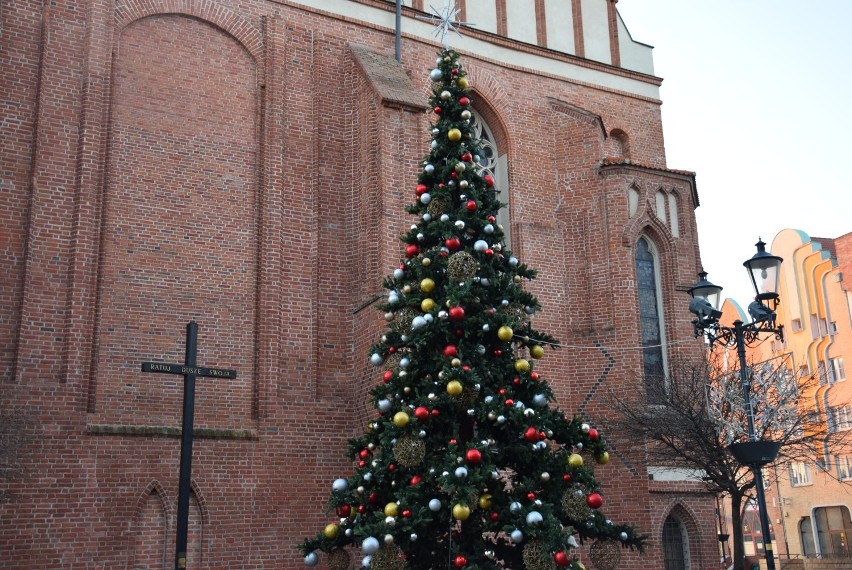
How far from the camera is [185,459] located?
10719 mm

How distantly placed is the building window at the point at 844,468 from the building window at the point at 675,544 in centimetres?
2356

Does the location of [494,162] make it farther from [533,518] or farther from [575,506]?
[533,518]

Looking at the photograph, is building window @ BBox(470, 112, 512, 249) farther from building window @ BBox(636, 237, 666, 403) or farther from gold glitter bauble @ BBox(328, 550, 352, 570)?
gold glitter bauble @ BBox(328, 550, 352, 570)

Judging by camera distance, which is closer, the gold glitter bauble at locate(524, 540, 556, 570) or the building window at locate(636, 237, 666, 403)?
the gold glitter bauble at locate(524, 540, 556, 570)

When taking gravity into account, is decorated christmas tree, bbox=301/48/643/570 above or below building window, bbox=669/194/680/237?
below

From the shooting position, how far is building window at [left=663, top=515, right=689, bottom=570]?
53.3 feet

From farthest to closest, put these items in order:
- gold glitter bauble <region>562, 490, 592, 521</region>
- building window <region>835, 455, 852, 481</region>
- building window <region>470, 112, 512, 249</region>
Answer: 1. building window <region>835, 455, 852, 481</region>
2. building window <region>470, 112, 512, 249</region>
3. gold glitter bauble <region>562, 490, 592, 521</region>

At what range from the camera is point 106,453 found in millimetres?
12594

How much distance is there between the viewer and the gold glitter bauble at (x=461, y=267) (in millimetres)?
9664

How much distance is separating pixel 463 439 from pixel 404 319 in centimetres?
146

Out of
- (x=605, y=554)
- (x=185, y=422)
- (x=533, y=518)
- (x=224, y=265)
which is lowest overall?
(x=605, y=554)

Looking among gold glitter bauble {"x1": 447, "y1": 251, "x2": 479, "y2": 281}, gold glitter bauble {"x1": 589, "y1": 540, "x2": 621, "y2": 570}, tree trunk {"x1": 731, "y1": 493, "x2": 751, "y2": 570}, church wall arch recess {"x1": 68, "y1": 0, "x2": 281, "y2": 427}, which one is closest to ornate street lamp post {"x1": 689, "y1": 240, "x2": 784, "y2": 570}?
gold glitter bauble {"x1": 589, "y1": 540, "x2": 621, "y2": 570}

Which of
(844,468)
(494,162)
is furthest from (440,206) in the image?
(844,468)

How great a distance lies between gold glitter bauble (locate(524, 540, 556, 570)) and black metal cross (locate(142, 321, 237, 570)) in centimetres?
411
